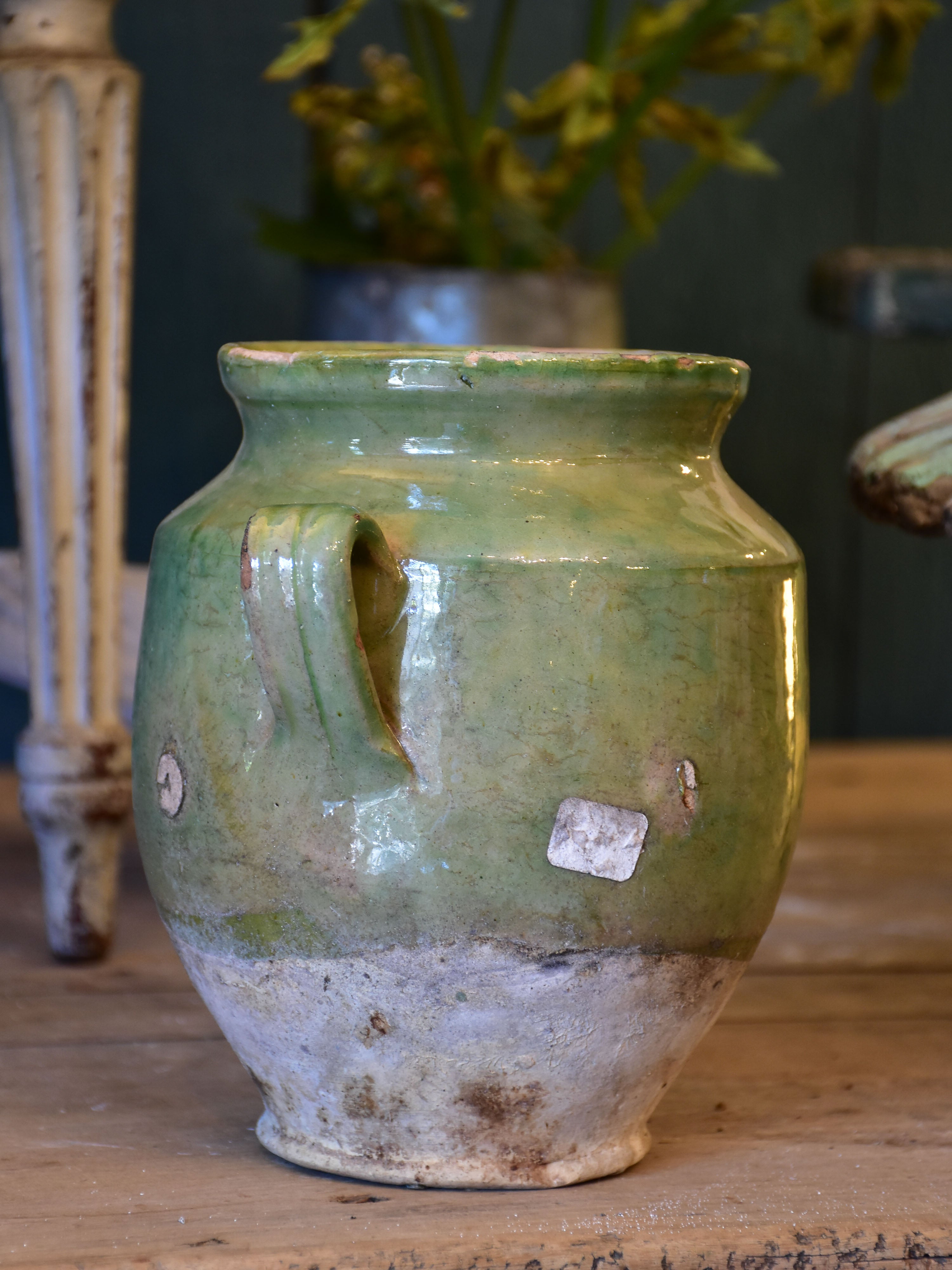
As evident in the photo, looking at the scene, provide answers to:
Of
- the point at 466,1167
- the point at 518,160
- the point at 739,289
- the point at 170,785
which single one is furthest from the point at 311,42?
the point at 739,289

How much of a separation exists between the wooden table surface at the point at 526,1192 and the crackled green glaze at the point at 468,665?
9 cm

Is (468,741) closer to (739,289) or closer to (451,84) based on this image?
(451,84)

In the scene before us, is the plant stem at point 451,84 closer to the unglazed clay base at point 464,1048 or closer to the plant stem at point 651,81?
the plant stem at point 651,81

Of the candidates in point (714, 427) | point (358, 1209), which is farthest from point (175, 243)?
point (358, 1209)

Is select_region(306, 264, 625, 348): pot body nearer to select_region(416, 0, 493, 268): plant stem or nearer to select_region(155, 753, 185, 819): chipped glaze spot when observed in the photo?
select_region(416, 0, 493, 268): plant stem

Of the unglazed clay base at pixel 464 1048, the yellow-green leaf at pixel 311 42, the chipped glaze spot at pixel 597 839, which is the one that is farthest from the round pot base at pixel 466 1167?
the yellow-green leaf at pixel 311 42

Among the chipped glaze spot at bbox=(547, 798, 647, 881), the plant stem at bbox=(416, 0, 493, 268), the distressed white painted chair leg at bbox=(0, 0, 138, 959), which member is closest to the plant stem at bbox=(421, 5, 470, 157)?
the plant stem at bbox=(416, 0, 493, 268)

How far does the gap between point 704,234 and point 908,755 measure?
545 mm

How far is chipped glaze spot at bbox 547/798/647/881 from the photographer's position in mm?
508

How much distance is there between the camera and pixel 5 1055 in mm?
705

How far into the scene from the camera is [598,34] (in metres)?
1.07

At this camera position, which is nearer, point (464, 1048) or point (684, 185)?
point (464, 1048)

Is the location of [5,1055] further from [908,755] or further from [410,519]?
[908,755]

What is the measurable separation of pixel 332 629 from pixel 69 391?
1.23 feet
